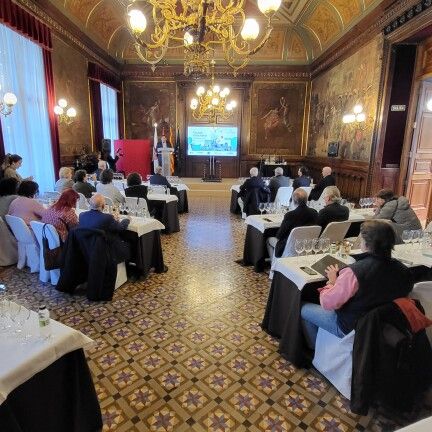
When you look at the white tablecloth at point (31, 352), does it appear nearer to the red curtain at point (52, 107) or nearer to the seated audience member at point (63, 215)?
the seated audience member at point (63, 215)

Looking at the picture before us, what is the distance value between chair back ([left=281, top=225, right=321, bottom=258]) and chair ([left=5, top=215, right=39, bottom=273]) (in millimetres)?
3714

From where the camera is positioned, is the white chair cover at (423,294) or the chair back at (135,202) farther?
the chair back at (135,202)

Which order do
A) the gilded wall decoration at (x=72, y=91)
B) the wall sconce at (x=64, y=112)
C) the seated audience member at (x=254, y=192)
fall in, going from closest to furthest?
the seated audience member at (x=254, y=192), the wall sconce at (x=64, y=112), the gilded wall decoration at (x=72, y=91)

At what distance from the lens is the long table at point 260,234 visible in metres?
4.75

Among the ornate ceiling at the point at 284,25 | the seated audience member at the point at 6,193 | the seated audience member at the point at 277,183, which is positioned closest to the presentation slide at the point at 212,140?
the ornate ceiling at the point at 284,25

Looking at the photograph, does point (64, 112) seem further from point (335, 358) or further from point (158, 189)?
point (335, 358)

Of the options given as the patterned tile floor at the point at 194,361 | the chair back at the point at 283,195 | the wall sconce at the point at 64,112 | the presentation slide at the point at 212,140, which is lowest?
the patterned tile floor at the point at 194,361

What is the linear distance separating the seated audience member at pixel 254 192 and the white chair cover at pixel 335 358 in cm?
500

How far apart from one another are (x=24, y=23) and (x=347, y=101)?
29.0 feet

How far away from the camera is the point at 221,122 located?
1418 cm

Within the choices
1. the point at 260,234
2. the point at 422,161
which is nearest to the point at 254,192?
the point at 260,234

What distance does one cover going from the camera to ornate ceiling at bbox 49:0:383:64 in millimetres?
8797

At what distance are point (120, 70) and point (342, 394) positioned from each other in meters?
14.4

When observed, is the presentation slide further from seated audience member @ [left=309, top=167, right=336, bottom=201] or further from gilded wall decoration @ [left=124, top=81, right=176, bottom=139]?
seated audience member @ [left=309, top=167, right=336, bottom=201]
